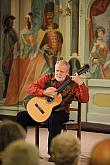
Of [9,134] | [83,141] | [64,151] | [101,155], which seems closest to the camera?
[101,155]

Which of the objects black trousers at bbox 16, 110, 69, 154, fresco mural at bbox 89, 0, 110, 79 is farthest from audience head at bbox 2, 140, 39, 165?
fresco mural at bbox 89, 0, 110, 79

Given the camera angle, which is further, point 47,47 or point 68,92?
point 47,47

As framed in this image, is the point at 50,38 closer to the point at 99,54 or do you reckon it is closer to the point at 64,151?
the point at 99,54

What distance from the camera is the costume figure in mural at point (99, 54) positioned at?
7.13 metres

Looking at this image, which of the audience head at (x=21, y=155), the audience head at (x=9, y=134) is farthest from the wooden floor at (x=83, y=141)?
the audience head at (x=21, y=155)

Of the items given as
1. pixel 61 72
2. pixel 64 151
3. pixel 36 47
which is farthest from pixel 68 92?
pixel 36 47

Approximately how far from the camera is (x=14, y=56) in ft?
25.6

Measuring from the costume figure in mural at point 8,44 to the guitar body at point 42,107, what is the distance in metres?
3.10

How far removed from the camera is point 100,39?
7160 millimetres

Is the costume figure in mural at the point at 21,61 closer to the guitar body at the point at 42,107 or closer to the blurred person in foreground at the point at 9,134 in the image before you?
the guitar body at the point at 42,107

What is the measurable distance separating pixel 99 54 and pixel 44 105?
105 inches

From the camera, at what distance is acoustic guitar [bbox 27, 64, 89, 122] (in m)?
4.70

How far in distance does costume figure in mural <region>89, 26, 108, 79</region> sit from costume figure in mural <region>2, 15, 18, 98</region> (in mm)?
1519

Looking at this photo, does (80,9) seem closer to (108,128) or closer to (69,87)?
(108,128)
